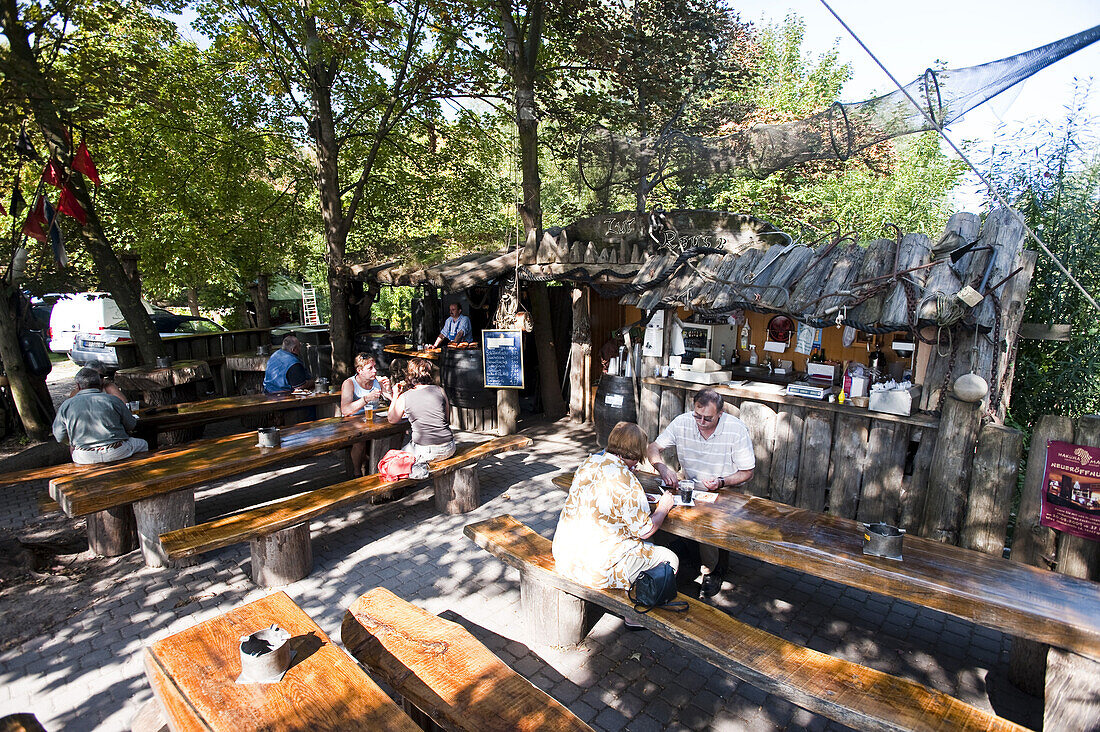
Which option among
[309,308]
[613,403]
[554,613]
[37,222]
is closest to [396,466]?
[554,613]

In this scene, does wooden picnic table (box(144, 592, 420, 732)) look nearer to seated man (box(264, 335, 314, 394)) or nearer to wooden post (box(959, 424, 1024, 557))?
wooden post (box(959, 424, 1024, 557))

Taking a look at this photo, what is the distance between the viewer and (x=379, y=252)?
1092cm

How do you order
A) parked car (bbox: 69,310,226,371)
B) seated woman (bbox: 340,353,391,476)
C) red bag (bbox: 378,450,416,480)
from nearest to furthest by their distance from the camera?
1. red bag (bbox: 378,450,416,480)
2. seated woman (bbox: 340,353,391,476)
3. parked car (bbox: 69,310,226,371)

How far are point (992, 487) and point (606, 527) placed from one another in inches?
116

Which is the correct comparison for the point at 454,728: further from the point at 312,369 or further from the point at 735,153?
the point at 312,369

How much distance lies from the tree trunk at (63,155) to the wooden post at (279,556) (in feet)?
20.4

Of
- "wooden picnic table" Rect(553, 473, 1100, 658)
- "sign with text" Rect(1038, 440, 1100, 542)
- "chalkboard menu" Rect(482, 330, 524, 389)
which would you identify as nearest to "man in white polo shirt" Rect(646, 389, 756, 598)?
"wooden picnic table" Rect(553, 473, 1100, 658)

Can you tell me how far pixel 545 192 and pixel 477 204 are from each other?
→ 846 cm

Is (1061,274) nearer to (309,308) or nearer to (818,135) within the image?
(818,135)

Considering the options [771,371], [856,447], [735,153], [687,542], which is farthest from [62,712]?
[735,153]

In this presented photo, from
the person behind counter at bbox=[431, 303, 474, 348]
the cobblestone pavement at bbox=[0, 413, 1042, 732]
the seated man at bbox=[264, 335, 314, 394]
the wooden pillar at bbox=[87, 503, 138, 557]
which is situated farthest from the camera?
the person behind counter at bbox=[431, 303, 474, 348]

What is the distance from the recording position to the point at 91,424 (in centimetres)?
509

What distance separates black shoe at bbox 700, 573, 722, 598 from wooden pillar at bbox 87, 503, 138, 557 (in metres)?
4.77

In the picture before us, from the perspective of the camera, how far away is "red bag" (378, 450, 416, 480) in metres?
5.25
